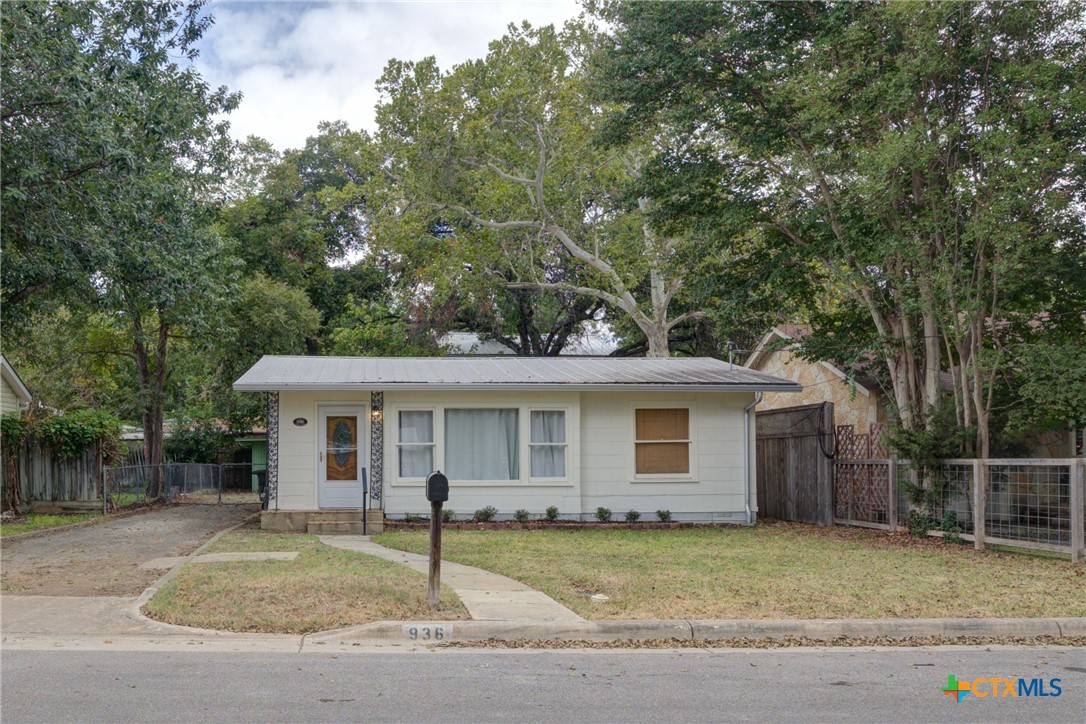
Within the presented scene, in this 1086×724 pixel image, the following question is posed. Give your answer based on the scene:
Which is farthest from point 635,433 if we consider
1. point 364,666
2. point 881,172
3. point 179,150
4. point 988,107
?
point 364,666

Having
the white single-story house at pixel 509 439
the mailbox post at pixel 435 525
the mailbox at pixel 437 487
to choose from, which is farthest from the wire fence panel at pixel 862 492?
the mailbox at pixel 437 487

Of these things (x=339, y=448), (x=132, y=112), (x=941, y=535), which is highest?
(x=132, y=112)

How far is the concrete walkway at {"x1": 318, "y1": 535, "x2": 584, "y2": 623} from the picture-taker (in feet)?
29.2

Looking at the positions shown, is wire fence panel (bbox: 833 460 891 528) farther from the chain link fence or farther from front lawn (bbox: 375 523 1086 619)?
the chain link fence

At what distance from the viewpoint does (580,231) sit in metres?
30.2

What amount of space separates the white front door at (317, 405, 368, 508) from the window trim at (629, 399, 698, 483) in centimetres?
530

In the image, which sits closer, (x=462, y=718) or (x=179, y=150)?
(x=462, y=718)

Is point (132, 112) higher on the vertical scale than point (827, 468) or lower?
higher

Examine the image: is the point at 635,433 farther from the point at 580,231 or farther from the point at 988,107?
the point at 580,231

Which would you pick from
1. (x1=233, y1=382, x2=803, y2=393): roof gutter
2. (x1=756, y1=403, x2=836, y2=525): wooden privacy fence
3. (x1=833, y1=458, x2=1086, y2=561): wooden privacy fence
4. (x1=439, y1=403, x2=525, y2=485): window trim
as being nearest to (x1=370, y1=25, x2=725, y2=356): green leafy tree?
(x1=756, y1=403, x2=836, y2=525): wooden privacy fence

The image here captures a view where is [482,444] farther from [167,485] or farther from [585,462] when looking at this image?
[167,485]

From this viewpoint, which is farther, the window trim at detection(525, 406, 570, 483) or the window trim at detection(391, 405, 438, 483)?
the window trim at detection(525, 406, 570, 483)

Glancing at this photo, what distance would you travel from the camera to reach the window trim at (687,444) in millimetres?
19266

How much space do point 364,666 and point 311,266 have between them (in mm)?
29514
